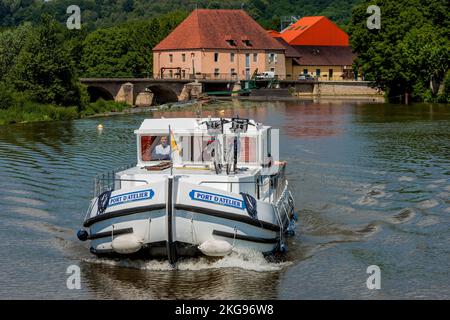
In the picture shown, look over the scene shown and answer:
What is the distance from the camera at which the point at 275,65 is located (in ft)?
413

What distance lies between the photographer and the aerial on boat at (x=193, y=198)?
22.2 m

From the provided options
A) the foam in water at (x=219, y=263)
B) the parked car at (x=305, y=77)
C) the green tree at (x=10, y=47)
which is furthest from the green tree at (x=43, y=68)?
the parked car at (x=305, y=77)

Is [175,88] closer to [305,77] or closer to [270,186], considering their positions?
[305,77]

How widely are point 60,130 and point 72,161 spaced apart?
18.9m

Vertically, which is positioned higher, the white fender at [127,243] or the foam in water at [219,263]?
the white fender at [127,243]

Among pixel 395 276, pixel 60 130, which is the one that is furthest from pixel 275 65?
pixel 395 276

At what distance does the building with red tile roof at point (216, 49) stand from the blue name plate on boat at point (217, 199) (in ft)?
313

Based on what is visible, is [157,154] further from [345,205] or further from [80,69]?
[80,69]

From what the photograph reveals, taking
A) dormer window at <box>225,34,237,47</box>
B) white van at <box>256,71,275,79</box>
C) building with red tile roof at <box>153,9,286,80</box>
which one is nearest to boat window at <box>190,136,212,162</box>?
building with red tile roof at <box>153,9,286,80</box>

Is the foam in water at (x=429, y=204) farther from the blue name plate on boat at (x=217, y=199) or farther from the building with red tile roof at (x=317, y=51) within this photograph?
the building with red tile roof at (x=317, y=51)

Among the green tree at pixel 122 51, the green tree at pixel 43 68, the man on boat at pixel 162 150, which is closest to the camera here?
the man on boat at pixel 162 150

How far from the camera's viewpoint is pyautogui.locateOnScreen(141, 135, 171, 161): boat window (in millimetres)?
26562

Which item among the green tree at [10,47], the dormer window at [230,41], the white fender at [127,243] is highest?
the dormer window at [230,41]

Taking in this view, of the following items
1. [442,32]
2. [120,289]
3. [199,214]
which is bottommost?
[120,289]
